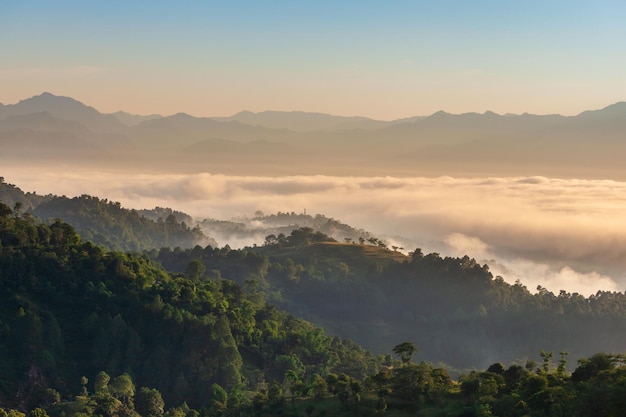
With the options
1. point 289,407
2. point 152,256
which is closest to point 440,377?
point 289,407

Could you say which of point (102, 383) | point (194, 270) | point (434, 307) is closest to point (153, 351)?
point (102, 383)

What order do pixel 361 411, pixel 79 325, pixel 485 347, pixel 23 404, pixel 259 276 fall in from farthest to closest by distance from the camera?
pixel 259 276
pixel 485 347
pixel 79 325
pixel 23 404
pixel 361 411

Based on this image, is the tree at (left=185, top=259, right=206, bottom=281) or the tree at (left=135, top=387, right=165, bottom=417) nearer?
the tree at (left=135, top=387, right=165, bottom=417)

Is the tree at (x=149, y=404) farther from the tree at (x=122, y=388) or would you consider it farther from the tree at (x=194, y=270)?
the tree at (x=194, y=270)

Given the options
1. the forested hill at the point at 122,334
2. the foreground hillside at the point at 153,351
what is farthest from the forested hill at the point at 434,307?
the forested hill at the point at 122,334

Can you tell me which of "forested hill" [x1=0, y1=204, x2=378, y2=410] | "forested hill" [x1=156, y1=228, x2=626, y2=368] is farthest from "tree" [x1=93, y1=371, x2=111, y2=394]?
"forested hill" [x1=156, y1=228, x2=626, y2=368]

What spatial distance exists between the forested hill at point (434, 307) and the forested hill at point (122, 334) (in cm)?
5518

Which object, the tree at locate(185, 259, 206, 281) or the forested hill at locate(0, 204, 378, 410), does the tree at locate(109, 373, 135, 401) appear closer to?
the forested hill at locate(0, 204, 378, 410)

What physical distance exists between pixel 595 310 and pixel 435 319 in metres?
33.2

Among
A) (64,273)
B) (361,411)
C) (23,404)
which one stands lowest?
(23,404)

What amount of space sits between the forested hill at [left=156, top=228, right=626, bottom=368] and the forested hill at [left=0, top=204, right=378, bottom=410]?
5518 centimetres

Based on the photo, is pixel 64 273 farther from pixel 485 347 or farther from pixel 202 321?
pixel 485 347

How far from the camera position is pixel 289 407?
74.9m

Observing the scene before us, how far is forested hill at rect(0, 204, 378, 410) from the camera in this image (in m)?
99.6
